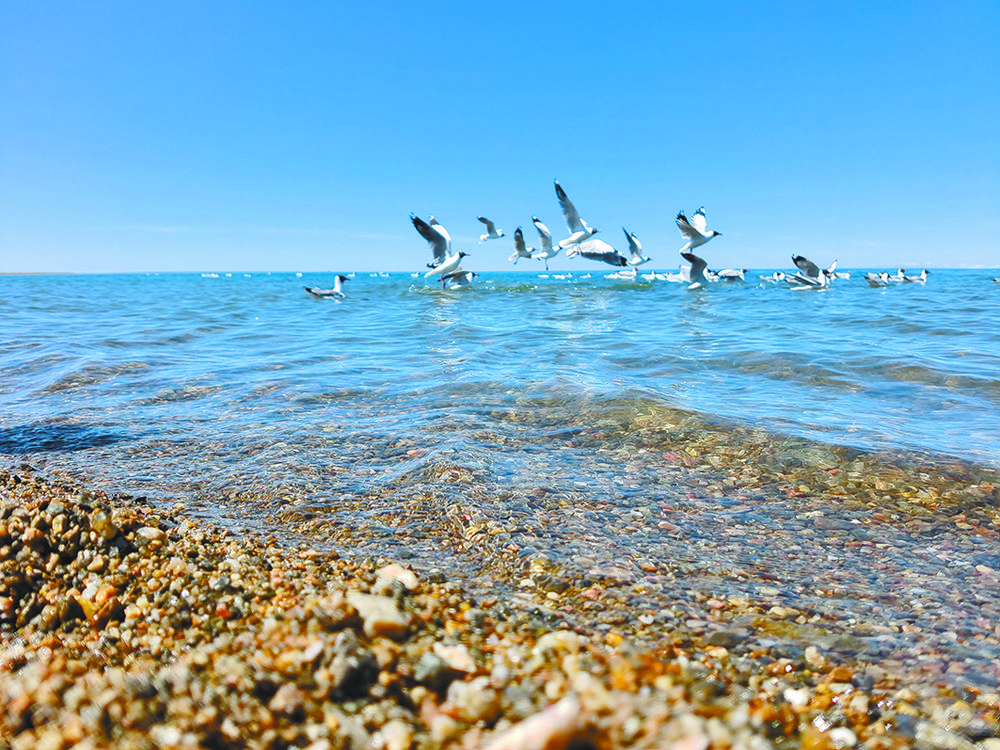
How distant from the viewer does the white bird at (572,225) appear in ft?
74.0

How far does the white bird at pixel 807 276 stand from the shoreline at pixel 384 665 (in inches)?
1296

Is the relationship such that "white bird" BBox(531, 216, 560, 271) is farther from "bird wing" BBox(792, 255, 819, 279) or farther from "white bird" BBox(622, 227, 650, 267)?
"bird wing" BBox(792, 255, 819, 279)

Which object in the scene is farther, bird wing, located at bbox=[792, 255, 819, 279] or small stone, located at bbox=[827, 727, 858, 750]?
bird wing, located at bbox=[792, 255, 819, 279]

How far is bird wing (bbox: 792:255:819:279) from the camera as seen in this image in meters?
30.9

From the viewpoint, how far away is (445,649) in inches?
71.4

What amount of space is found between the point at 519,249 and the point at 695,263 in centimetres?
1061

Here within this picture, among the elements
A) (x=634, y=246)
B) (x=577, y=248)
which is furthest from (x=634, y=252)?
(x=577, y=248)

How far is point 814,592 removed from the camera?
8.11 ft

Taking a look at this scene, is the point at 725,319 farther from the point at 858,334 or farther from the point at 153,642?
the point at 153,642

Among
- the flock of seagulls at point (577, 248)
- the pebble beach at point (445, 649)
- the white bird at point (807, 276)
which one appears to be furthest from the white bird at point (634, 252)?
the pebble beach at point (445, 649)

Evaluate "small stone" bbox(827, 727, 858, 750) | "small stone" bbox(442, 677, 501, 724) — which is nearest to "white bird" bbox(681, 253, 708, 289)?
"small stone" bbox(827, 727, 858, 750)

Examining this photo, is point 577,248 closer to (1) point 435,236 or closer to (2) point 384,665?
(1) point 435,236

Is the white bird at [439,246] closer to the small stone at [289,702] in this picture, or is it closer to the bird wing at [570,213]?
the bird wing at [570,213]

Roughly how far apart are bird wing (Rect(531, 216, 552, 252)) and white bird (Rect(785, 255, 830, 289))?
1323cm
